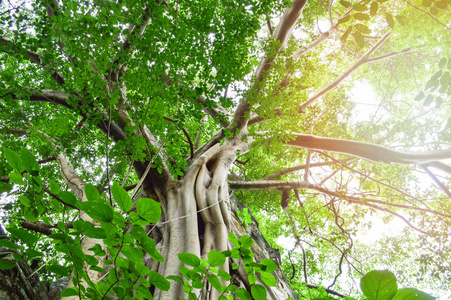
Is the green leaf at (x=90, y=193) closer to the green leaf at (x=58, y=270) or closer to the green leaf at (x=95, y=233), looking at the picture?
the green leaf at (x=95, y=233)

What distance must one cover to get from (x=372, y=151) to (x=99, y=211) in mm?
4108

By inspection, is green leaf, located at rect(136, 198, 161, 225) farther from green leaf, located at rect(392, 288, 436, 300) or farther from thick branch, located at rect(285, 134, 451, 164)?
thick branch, located at rect(285, 134, 451, 164)

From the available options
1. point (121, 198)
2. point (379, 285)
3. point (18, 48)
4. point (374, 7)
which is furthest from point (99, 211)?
point (18, 48)

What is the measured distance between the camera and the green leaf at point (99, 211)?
27.0 inches

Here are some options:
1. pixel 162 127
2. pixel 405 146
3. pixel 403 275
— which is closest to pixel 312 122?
pixel 405 146

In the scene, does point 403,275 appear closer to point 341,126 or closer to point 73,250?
point 341,126

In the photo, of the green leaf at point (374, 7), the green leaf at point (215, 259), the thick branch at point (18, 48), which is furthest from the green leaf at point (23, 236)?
the thick branch at point (18, 48)

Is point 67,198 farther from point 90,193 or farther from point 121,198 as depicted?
point 121,198

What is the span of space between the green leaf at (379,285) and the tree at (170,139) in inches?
15.6

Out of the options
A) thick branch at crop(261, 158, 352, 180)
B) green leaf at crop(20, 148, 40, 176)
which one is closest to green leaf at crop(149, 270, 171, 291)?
green leaf at crop(20, 148, 40, 176)

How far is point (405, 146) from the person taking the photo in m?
6.46

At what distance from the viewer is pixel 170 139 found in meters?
2.66

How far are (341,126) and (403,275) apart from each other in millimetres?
4698

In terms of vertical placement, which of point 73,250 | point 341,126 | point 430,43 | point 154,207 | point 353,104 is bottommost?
point 73,250
